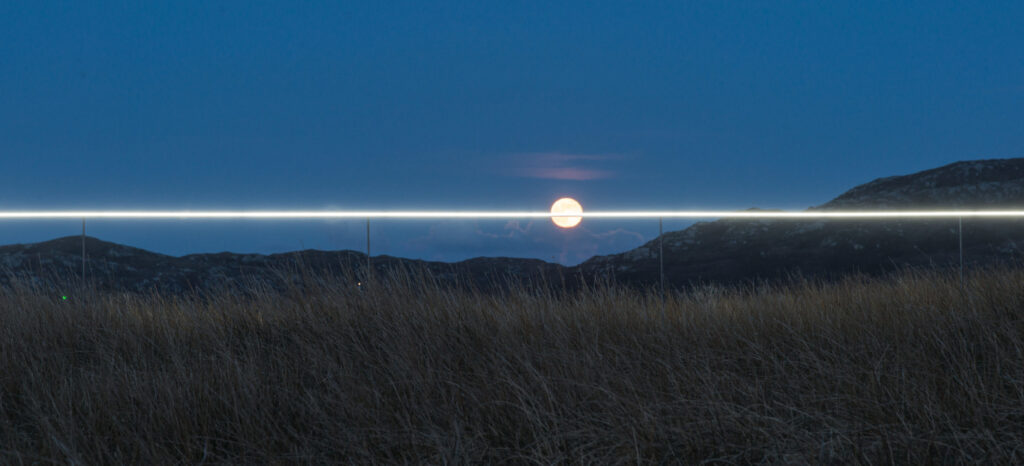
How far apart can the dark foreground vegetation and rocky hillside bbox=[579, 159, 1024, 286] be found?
2070 centimetres

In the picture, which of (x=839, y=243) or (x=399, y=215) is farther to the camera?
(x=839, y=243)

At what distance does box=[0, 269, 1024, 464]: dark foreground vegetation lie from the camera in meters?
2.98

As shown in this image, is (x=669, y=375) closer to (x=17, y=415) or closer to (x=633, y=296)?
(x=633, y=296)

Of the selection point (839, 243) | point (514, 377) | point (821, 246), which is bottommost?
point (821, 246)

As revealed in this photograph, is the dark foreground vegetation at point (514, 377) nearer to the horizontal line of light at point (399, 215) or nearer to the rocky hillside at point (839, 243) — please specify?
the horizontal line of light at point (399, 215)

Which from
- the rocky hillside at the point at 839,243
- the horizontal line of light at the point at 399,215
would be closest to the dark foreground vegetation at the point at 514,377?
the horizontal line of light at the point at 399,215

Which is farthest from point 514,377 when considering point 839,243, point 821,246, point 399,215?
point 839,243

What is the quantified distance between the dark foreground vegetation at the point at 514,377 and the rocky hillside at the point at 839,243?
20699 mm

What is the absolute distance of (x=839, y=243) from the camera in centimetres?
3594

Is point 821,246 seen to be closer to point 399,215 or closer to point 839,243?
point 839,243

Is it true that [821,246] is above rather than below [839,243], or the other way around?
below

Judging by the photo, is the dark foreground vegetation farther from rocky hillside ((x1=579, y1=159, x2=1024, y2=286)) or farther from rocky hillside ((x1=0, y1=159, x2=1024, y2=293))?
rocky hillside ((x1=579, y1=159, x2=1024, y2=286))

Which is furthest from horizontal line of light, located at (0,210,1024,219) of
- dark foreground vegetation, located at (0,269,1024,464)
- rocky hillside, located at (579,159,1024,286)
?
rocky hillside, located at (579,159,1024,286)

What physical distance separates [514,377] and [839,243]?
120ft
